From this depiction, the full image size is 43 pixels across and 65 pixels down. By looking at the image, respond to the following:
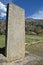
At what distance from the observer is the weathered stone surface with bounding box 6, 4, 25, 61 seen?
8.14 m

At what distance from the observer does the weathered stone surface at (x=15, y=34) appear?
8.14 metres

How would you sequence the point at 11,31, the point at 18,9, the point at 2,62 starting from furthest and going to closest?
the point at 18,9 → the point at 11,31 → the point at 2,62

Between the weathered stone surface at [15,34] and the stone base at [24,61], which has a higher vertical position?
the weathered stone surface at [15,34]

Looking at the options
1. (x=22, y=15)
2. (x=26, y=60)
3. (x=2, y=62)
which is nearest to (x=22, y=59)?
(x=26, y=60)

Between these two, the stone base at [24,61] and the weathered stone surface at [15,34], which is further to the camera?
the weathered stone surface at [15,34]

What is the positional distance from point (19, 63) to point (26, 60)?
2.23 ft

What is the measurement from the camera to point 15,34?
848cm

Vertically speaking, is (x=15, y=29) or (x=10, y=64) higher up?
(x=15, y=29)

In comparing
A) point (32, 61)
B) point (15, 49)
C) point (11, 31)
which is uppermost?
point (11, 31)

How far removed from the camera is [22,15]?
9.02 m

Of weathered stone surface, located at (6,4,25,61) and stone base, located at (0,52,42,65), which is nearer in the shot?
stone base, located at (0,52,42,65)

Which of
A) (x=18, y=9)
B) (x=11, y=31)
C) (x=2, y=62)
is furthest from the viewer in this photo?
(x=18, y=9)

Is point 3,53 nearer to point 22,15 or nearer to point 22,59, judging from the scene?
point 22,59

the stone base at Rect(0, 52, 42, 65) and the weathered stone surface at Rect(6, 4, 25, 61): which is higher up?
the weathered stone surface at Rect(6, 4, 25, 61)
